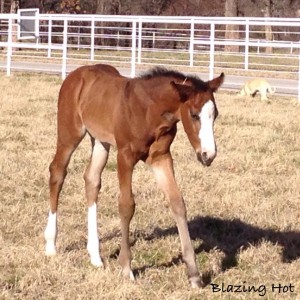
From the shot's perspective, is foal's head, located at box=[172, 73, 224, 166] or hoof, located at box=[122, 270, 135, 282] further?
hoof, located at box=[122, 270, 135, 282]

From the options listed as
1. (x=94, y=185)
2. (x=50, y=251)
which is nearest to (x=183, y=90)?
(x=94, y=185)

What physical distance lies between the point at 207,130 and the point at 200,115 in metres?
0.11

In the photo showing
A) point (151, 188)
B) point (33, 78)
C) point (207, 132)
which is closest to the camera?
point (207, 132)

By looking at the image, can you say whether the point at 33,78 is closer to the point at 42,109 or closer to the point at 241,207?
the point at 42,109

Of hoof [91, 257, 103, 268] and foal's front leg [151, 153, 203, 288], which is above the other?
foal's front leg [151, 153, 203, 288]

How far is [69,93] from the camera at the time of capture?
6.63m

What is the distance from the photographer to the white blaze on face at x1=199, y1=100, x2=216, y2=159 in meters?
5.08

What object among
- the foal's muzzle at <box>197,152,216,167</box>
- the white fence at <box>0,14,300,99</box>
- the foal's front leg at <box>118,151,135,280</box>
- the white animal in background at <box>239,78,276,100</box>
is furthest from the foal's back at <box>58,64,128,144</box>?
the white fence at <box>0,14,300,99</box>

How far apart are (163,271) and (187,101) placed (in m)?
1.33

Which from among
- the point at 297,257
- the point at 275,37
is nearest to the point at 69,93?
the point at 297,257

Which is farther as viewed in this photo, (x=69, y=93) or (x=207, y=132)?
(x=69, y=93)

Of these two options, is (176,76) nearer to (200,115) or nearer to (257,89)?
(200,115)

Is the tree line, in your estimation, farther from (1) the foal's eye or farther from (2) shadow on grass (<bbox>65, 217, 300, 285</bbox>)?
(1) the foal's eye

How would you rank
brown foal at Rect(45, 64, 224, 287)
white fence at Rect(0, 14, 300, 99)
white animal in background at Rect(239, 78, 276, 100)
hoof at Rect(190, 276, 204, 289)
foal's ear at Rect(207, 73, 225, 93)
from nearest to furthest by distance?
brown foal at Rect(45, 64, 224, 287)
foal's ear at Rect(207, 73, 225, 93)
hoof at Rect(190, 276, 204, 289)
white animal in background at Rect(239, 78, 276, 100)
white fence at Rect(0, 14, 300, 99)
